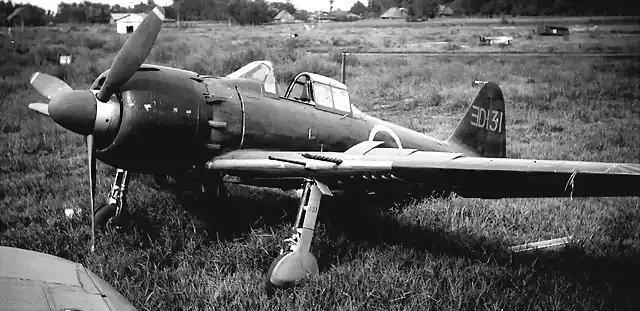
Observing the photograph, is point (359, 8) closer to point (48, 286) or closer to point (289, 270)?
point (289, 270)

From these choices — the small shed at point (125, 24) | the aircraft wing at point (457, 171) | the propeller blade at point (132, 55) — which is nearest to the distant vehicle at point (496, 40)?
the aircraft wing at point (457, 171)

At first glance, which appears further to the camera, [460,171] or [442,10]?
[442,10]

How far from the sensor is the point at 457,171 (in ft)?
10.5

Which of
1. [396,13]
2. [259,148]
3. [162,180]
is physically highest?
[396,13]

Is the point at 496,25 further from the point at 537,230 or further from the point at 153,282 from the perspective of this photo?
the point at 153,282

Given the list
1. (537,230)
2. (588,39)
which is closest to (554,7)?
(588,39)

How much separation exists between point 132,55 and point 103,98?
1.37 feet

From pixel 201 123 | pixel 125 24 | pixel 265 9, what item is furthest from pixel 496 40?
pixel 125 24

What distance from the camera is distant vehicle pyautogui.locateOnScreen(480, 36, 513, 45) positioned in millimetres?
13678

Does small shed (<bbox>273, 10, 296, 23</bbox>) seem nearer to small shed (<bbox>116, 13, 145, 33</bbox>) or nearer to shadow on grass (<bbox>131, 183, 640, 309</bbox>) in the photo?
small shed (<bbox>116, 13, 145, 33</bbox>)

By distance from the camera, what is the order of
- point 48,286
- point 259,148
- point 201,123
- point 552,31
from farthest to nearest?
point 552,31 → point 259,148 → point 201,123 → point 48,286

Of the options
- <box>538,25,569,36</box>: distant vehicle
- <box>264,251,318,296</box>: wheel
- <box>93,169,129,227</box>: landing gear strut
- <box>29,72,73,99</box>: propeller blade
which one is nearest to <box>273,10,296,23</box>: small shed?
<box>538,25,569,36</box>: distant vehicle

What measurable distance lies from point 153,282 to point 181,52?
55.9 feet

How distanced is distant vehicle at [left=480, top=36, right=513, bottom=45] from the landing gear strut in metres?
11.9
